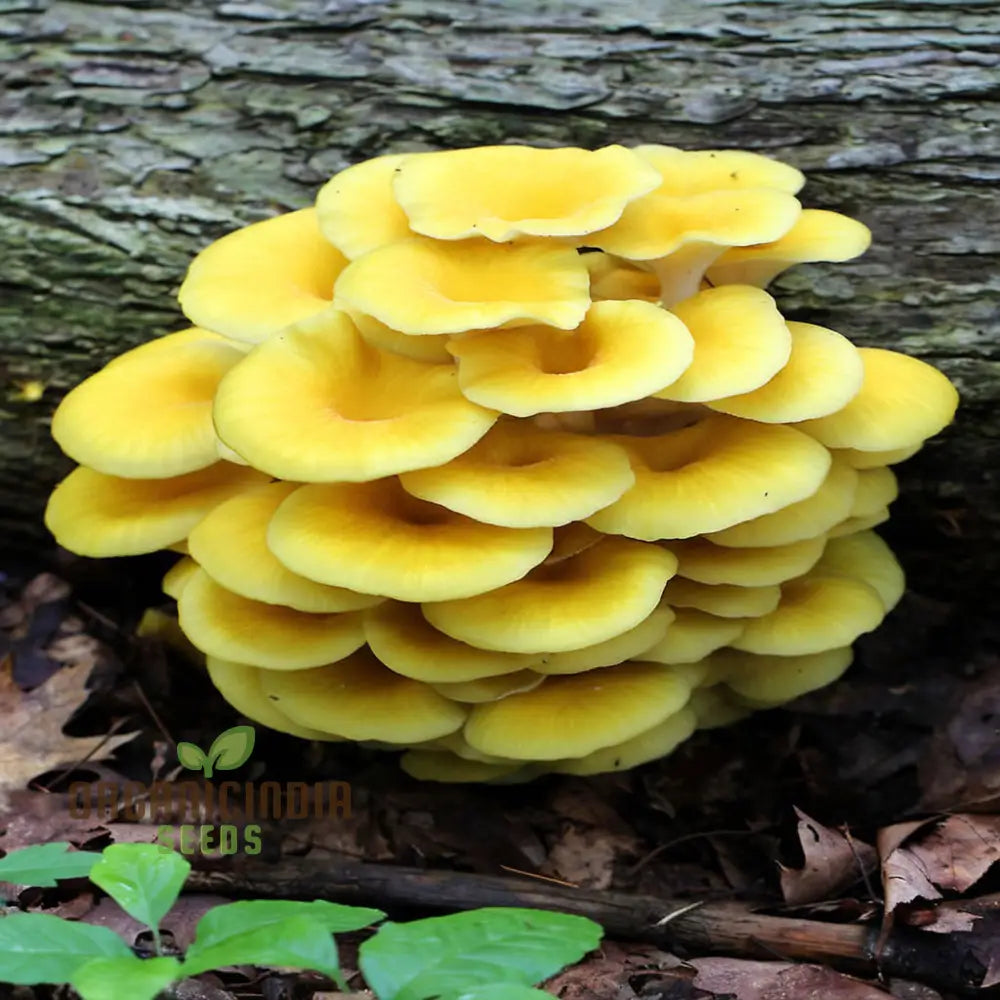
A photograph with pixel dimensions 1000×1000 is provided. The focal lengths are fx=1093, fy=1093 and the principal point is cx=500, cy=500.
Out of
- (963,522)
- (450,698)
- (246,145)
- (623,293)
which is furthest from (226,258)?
(963,522)

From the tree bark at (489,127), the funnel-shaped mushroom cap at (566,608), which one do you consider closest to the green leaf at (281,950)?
the funnel-shaped mushroom cap at (566,608)

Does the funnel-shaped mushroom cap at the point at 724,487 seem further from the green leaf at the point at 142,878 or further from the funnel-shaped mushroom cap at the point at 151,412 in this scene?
the green leaf at the point at 142,878

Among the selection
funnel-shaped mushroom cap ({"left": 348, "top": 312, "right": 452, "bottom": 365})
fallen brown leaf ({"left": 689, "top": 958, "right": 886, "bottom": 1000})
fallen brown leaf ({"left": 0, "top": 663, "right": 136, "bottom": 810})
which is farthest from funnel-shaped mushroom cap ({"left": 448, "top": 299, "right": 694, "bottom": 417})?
fallen brown leaf ({"left": 0, "top": 663, "right": 136, "bottom": 810})

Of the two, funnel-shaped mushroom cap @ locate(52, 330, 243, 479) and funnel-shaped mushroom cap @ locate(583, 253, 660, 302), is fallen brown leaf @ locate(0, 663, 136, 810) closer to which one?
funnel-shaped mushroom cap @ locate(52, 330, 243, 479)

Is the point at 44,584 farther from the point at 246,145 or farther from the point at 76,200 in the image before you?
the point at 246,145

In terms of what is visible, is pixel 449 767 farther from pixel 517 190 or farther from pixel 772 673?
pixel 517 190

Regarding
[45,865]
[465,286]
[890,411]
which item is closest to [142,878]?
[45,865]

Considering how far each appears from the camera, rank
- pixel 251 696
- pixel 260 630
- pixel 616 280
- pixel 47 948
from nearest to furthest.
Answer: pixel 47 948 < pixel 260 630 < pixel 251 696 < pixel 616 280
